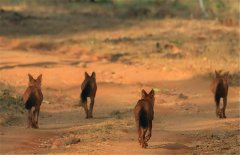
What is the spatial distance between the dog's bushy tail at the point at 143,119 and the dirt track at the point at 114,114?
0.43m

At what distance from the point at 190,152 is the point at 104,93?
9.81 metres

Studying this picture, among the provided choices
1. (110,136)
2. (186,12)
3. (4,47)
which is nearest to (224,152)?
(110,136)

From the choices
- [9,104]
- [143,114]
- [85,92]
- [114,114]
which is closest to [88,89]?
[85,92]

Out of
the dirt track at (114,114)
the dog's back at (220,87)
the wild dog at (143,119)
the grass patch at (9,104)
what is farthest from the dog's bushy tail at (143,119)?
the dog's back at (220,87)

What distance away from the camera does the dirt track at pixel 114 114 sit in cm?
1112

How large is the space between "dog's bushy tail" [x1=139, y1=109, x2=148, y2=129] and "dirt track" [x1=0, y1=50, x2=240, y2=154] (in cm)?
43

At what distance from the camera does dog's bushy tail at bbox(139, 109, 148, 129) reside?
1074cm

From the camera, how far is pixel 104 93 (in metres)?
20.3

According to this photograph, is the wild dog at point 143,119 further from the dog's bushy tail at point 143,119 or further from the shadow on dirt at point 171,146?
the shadow on dirt at point 171,146

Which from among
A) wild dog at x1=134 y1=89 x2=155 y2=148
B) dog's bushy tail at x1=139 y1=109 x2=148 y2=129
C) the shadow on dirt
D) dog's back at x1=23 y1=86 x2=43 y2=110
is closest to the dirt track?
the shadow on dirt

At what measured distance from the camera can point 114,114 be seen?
16109 mm

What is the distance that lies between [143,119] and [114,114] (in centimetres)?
538

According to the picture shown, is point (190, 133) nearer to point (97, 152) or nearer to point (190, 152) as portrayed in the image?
point (190, 152)

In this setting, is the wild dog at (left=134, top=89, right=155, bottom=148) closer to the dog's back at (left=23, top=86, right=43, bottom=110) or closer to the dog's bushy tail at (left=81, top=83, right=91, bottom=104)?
the dog's back at (left=23, top=86, right=43, bottom=110)
